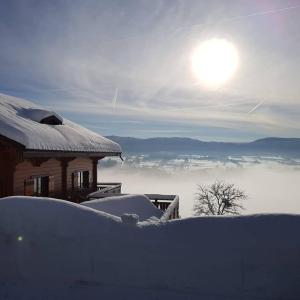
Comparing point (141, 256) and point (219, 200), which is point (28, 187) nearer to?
point (141, 256)

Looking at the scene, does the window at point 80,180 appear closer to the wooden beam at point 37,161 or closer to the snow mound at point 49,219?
the wooden beam at point 37,161

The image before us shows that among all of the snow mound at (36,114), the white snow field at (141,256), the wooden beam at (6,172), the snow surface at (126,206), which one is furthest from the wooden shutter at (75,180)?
the white snow field at (141,256)

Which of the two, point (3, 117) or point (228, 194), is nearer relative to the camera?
point (3, 117)

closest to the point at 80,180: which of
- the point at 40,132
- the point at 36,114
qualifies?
the point at 36,114

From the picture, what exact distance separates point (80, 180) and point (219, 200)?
2792 centimetres

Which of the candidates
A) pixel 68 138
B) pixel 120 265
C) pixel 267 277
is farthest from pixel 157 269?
pixel 68 138

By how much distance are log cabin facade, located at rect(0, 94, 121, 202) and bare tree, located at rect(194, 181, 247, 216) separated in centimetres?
2622

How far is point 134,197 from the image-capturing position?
11141 mm

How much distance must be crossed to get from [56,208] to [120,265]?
1.43 meters

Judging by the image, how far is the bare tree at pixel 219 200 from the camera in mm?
42250

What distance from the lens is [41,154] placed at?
10.5 meters

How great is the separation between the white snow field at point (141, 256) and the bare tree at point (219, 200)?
37.6m

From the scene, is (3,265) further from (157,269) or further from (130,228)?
(157,269)

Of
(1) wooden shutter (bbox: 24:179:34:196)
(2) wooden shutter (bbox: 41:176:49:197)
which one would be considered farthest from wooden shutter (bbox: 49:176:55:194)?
(1) wooden shutter (bbox: 24:179:34:196)
